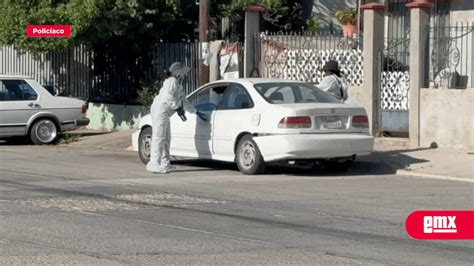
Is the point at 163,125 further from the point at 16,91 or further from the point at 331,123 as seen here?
the point at 16,91

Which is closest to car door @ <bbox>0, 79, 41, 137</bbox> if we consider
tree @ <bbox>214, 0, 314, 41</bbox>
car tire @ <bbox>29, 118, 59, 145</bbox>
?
car tire @ <bbox>29, 118, 59, 145</bbox>

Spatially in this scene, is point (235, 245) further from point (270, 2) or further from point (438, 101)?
point (270, 2)

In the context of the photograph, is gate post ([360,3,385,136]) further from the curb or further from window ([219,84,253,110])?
window ([219,84,253,110])

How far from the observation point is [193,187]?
48.6 feet

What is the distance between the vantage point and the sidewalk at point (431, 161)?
1652cm

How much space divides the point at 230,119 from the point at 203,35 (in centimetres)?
622

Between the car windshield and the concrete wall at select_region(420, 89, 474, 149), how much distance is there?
9.28ft

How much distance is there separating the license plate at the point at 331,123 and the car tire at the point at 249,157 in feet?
3.50

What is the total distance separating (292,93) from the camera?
16812 millimetres

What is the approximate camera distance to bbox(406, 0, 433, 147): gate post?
19.2m

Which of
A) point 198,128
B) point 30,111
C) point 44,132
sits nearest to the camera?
point 198,128

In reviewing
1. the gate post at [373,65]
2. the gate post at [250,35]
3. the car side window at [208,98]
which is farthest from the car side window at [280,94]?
the gate post at [250,35]

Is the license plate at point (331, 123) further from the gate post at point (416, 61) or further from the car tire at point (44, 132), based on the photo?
the car tire at point (44, 132)

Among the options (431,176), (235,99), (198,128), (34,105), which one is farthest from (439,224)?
(34,105)
